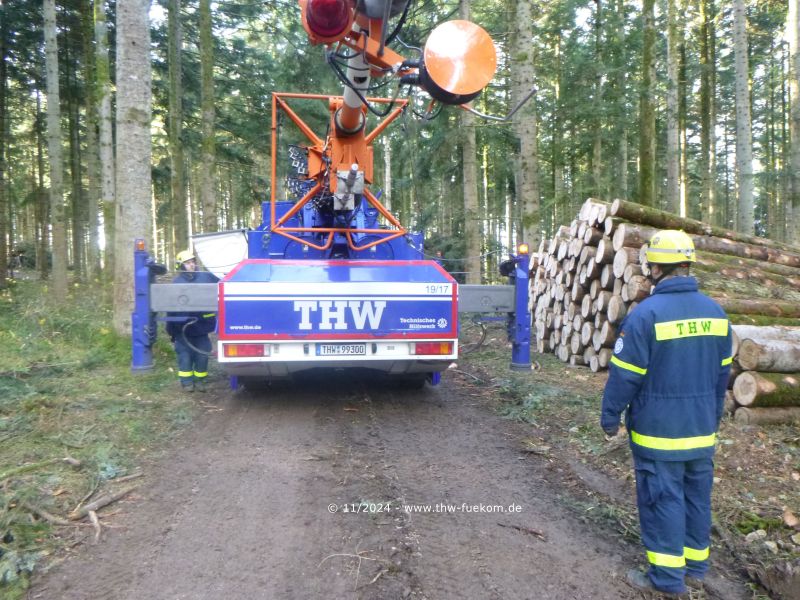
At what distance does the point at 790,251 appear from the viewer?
9133 mm

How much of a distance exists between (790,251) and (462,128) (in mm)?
7737

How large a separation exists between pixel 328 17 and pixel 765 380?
5019 mm

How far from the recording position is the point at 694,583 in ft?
9.89

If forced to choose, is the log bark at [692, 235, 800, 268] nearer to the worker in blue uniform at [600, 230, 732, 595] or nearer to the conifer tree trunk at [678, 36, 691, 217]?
the worker in blue uniform at [600, 230, 732, 595]

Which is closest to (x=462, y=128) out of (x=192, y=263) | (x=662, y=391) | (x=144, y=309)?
(x=192, y=263)

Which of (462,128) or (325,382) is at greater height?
(462,128)

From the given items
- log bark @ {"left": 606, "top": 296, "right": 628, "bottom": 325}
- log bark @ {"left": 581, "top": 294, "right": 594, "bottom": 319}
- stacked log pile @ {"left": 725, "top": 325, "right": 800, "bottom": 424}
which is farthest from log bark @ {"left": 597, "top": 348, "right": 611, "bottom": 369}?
stacked log pile @ {"left": 725, "top": 325, "right": 800, "bottom": 424}

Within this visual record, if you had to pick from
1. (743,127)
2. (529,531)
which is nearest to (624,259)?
(529,531)

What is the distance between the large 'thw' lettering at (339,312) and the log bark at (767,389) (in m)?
3.67

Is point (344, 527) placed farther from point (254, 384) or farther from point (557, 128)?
point (557, 128)

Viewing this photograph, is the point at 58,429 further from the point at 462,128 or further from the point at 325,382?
the point at 462,128

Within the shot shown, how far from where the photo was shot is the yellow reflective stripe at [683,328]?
2922mm

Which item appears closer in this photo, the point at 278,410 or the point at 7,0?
the point at 278,410

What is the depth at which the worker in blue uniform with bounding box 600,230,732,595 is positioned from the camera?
2895mm
